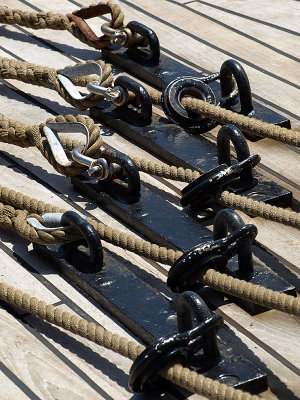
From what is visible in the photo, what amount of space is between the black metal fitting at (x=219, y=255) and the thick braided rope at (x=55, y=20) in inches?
55.3

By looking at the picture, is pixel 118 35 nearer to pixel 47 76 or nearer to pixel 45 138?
pixel 47 76

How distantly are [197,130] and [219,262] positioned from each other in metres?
0.85

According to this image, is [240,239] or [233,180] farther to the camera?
[233,180]

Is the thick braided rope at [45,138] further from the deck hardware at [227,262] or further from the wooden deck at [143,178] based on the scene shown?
the deck hardware at [227,262]

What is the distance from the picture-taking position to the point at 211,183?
7.59 ft

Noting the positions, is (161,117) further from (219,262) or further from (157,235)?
(219,262)

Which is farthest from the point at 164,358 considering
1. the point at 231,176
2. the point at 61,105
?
the point at 61,105

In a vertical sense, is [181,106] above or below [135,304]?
above

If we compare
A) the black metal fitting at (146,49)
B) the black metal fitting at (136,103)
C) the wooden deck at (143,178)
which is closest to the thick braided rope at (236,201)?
the wooden deck at (143,178)

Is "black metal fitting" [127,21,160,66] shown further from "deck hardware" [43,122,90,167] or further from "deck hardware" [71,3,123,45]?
"deck hardware" [43,122,90,167]

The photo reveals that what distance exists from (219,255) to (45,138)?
0.84 m

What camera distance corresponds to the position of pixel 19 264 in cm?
228

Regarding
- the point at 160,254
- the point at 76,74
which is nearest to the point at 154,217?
the point at 160,254

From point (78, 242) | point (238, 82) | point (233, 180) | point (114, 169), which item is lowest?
point (78, 242)
